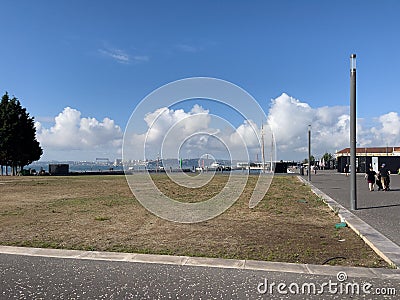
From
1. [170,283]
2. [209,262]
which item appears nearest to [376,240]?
[209,262]

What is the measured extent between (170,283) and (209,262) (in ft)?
3.96

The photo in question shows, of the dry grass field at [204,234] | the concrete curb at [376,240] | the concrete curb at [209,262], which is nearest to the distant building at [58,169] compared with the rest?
the dry grass field at [204,234]

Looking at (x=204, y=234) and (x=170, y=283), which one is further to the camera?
(x=204, y=234)

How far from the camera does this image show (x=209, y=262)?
6246 millimetres

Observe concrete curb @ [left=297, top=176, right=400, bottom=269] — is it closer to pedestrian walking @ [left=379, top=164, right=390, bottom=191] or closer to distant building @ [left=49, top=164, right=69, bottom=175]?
pedestrian walking @ [left=379, top=164, right=390, bottom=191]

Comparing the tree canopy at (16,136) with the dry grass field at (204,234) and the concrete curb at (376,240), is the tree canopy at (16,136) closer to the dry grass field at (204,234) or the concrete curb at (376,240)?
the dry grass field at (204,234)

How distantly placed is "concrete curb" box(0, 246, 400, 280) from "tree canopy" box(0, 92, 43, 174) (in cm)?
4378

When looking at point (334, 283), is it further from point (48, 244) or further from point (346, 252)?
point (48, 244)

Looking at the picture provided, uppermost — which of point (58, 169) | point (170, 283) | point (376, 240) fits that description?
point (58, 169)

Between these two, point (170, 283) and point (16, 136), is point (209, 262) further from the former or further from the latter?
point (16, 136)

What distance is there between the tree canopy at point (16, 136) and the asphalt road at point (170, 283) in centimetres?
4516

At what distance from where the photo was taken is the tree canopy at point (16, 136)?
4600 cm

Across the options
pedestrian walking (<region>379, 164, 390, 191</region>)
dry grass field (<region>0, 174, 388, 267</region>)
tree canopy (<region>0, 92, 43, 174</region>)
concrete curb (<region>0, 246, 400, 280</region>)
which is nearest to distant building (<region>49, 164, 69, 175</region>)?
tree canopy (<region>0, 92, 43, 174</region>)

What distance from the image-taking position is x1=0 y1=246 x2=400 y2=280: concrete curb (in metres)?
5.64
